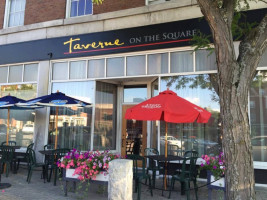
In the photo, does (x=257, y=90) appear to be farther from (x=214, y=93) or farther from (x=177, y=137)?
(x=177, y=137)

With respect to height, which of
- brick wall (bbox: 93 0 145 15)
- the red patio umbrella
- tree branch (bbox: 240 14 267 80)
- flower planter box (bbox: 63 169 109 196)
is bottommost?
flower planter box (bbox: 63 169 109 196)

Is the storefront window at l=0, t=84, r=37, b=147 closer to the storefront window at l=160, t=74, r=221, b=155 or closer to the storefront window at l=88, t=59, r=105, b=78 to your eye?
the storefront window at l=88, t=59, r=105, b=78

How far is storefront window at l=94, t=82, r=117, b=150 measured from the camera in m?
9.73

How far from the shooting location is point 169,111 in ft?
18.6

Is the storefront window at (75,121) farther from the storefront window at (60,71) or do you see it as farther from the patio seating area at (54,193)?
the patio seating area at (54,193)

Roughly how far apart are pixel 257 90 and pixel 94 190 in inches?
216

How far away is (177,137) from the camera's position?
8312 mm

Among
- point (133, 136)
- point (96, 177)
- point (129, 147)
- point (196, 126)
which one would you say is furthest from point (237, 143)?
point (129, 147)

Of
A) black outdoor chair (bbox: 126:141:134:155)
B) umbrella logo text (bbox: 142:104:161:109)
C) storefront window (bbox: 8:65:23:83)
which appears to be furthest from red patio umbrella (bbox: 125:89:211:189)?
storefront window (bbox: 8:65:23:83)

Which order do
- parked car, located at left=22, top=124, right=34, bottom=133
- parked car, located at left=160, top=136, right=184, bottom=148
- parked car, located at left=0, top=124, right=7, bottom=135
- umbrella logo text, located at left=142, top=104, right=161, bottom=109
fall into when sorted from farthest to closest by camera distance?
parked car, located at left=0, top=124, right=7, bottom=135 → parked car, located at left=22, top=124, right=34, bottom=133 → parked car, located at left=160, top=136, right=184, bottom=148 → umbrella logo text, located at left=142, top=104, right=161, bottom=109

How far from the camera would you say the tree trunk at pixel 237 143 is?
3828 millimetres

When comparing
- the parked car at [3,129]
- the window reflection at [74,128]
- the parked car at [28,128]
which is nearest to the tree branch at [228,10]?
the window reflection at [74,128]

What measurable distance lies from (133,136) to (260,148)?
14.8ft

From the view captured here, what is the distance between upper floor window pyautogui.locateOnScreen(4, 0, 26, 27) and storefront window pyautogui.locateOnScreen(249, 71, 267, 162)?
401 inches
